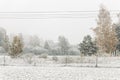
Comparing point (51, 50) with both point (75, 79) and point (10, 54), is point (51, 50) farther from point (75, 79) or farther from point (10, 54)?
point (75, 79)

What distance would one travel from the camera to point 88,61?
91.5 ft

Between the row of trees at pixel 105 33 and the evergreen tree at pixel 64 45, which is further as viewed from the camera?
the evergreen tree at pixel 64 45

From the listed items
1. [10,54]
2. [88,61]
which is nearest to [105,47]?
[88,61]

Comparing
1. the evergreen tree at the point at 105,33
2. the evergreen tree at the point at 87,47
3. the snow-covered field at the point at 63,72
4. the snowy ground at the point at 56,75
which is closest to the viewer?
the snowy ground at the point at 56,75

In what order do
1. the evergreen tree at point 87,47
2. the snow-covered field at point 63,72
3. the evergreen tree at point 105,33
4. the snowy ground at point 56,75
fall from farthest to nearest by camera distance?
1. the evergreen tree at point 87,47
2. the evergreen tree at point 105,33
3. the snow-covered field at point 63,72
4. the snowy ground at point 56,75

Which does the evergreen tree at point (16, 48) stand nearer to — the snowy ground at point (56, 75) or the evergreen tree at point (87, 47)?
the evergreen tree at point (87, 47)

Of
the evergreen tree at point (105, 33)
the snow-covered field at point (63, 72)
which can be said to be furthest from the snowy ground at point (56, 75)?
the evergreen tree at point (105, 33)

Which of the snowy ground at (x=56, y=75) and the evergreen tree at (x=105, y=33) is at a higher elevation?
the evergreen tree at (x=105, y=33)

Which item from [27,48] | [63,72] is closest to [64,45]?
[27,48]

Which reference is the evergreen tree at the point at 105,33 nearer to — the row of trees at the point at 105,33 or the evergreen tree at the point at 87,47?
the row of trees at the point at 105,33

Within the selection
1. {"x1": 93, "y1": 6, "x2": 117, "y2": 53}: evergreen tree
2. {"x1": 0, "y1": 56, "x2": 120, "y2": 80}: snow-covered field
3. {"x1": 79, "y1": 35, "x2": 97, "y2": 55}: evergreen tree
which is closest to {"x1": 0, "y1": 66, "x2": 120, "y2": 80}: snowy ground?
{"x1": 0, "y1": 56, "x2": 120, "y2": 80}: snow-covered field

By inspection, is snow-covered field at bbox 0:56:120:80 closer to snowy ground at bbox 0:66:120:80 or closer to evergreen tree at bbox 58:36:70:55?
snowy ground at bbox 0:66:120:80

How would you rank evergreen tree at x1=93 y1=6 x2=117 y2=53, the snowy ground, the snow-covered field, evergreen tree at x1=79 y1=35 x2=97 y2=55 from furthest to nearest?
evergreen tree at x1=79 y1=35 x2=97 y2=55, evergreen tree at x1=93 y1=6 x2=117 y2=53, the snow-covered field, the snowy ground

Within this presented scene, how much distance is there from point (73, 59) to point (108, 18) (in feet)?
32.3
